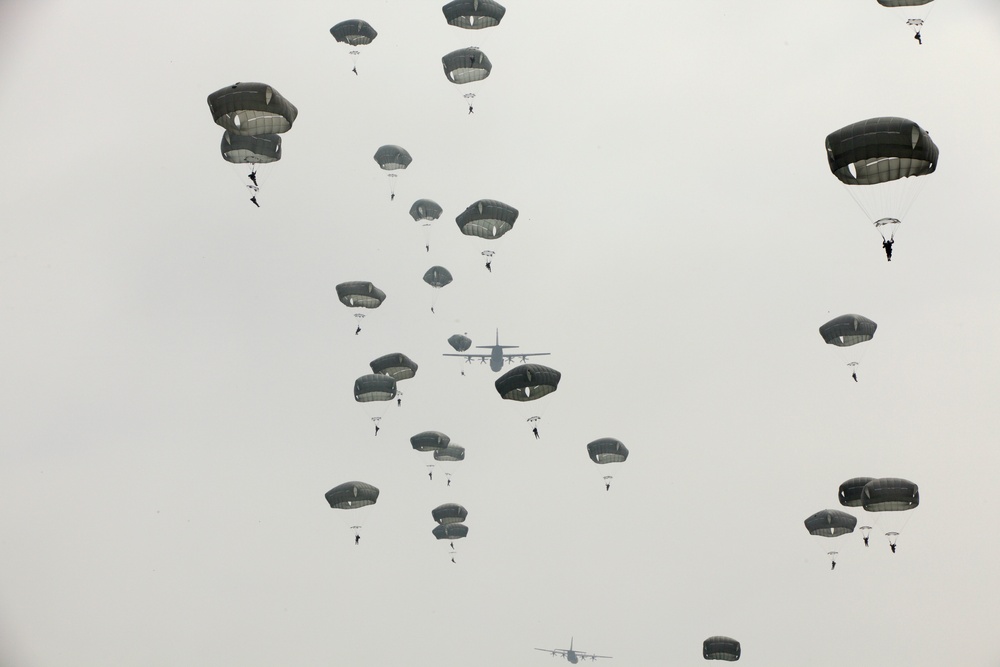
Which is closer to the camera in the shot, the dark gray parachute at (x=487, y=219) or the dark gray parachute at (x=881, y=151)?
the dark gray parachute at (x=881, y=151)

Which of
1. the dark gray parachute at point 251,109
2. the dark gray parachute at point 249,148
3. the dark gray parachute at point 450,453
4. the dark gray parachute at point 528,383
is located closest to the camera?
the dark gray parachute at point 251,109

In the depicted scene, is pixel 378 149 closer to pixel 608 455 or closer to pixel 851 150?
pixel 608 455

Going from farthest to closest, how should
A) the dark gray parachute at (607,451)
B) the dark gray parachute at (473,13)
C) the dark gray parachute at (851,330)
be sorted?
the dark gray parachute at (607,451)
the dark gray parachute at (851,330)
the dark gray parachute at (473,13)

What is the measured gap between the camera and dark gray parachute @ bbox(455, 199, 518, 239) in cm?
5219

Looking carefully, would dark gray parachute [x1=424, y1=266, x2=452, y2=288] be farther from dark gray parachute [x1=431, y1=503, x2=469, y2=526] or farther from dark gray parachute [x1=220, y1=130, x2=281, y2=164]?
dark gray parachute [x1=220, y1=130, x2=281, y2=164]

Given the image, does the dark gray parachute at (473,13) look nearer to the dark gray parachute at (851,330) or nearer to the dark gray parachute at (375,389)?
the dark gray parachute at (375,389)

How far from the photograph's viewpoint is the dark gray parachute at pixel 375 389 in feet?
185

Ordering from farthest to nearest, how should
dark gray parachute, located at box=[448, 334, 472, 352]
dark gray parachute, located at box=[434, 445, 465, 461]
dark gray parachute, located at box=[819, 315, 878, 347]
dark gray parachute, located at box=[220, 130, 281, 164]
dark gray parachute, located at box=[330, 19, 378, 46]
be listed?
dark gray parachute, located at box=[448, 334, 472, 352], dark gray parachute, located at box=[434, 445, 465, 461], dark gray parachute, located at box=[330, 19, 378, 46], dark gray parachute, located at box=[819, 315, 878, 347], dark gray parachute, located at box=[220, 130, 281, 164]

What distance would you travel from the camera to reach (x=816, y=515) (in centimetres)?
5944

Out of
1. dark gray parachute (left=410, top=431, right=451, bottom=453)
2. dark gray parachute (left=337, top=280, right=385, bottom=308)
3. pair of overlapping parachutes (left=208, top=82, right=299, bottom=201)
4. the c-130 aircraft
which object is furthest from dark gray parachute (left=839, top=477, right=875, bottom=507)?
the c-130 aircraft

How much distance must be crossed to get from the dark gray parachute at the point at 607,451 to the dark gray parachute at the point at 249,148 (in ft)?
91.1

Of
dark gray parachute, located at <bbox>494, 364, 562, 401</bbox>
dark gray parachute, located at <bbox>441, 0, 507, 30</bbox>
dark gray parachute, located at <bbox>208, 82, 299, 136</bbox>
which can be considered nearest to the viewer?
dark gray parachute, located at <bbox>208, 82, 299, 136</bbox>

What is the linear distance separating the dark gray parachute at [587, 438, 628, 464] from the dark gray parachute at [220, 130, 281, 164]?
91.1 feet

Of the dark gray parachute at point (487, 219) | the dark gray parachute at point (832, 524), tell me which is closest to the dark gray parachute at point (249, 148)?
the dark gray parachute at point (487, 219)
